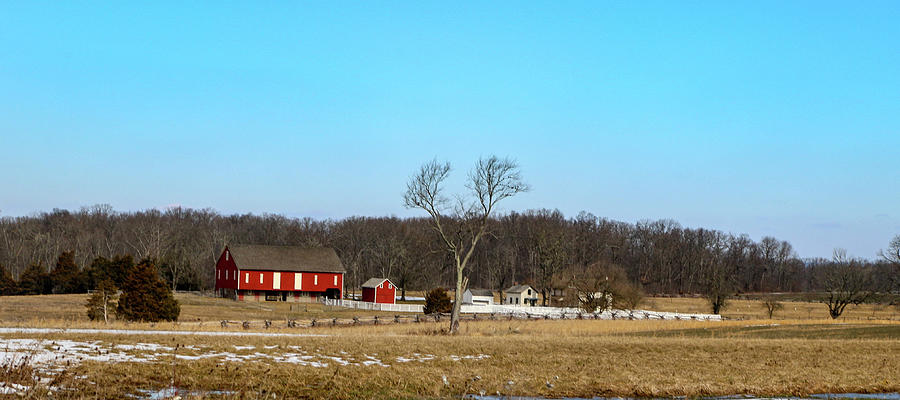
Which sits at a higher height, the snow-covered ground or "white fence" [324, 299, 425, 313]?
the snow-covered ground

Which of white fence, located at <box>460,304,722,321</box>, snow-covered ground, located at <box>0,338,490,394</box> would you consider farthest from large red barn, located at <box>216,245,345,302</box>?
snow-covered ground, located at <box>0,338,490,394</box>

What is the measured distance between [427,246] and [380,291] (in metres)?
37.1

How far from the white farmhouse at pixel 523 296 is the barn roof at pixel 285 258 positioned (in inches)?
794

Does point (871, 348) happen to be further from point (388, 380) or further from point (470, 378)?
point (388, 380)

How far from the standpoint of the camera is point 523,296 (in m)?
90.6

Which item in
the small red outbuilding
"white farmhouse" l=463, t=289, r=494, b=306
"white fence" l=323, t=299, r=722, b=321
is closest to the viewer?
"white fence" l=323, t=299, r=722, b=321

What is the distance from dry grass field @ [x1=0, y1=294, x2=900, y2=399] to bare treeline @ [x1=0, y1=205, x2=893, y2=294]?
6988 cm

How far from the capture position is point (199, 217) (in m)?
157

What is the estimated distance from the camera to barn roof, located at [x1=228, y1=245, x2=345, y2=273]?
80812 millimetres

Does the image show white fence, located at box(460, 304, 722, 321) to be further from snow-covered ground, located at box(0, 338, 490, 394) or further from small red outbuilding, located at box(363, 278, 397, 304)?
snow-covered ground, located at box(0, 338, 490, 394)

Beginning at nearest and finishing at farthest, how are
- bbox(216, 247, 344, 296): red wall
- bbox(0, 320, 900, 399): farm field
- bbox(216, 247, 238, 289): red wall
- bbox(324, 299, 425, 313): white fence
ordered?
1. bbox(0, 320, 900, 399): farm field
2. bbox(324, 299, 425, 313): white fence
3. bbox(216, 247, 344, 296): red wall
4. bbox(216, 247, 238, 289): red wall

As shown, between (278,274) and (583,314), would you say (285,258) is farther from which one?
(583,314)

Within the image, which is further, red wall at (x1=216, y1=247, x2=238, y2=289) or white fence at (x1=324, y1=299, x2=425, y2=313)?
red wall at (x1=216, y1=247, x2=238, y2=289)

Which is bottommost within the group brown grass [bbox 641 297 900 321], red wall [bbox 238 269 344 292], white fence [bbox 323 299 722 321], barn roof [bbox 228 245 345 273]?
brown grass [bbox 641 297 900 321]
